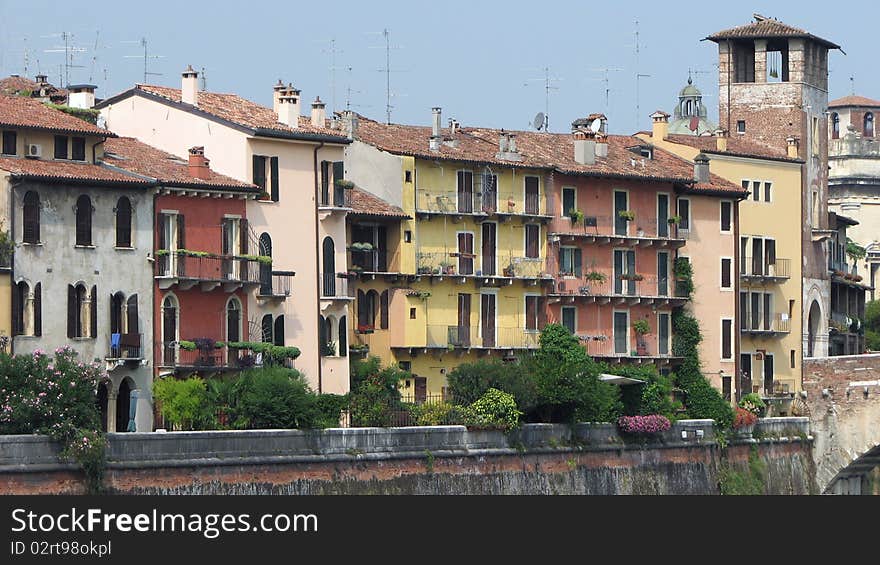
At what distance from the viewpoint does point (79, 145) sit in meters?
79.3

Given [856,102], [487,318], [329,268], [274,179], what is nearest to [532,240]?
[487,318]

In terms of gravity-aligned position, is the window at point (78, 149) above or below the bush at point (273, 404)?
above

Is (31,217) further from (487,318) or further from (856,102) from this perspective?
(856,102)

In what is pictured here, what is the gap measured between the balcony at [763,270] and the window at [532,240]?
10139mm

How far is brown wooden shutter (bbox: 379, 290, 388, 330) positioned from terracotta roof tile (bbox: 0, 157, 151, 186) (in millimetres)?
13201

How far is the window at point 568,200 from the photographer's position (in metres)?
97.2

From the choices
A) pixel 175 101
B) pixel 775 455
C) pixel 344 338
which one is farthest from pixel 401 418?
pixel 775 455

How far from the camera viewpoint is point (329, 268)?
87125mm

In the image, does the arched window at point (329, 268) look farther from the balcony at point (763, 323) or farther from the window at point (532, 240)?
the balcony at point (763, 323)

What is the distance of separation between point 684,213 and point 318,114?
55.7ft

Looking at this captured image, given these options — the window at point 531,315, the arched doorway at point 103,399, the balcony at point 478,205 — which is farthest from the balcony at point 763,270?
the arched doorway at point 103,399

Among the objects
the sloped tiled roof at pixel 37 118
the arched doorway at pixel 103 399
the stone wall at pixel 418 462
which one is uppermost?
the sloped tiled roof at pixel 37 118

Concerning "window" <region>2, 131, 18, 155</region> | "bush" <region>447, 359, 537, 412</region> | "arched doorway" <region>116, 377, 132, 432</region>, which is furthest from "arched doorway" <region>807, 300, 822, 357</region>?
"window" <region>2, 131, 18, 155</region>

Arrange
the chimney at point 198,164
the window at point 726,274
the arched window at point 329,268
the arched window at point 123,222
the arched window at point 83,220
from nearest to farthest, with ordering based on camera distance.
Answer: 1. the arched window at point 83,220
2. the arched window at point 123,222
3. the chimney at point 198,164
4. the arched window at point 329,268
5. the window at point 726,274
